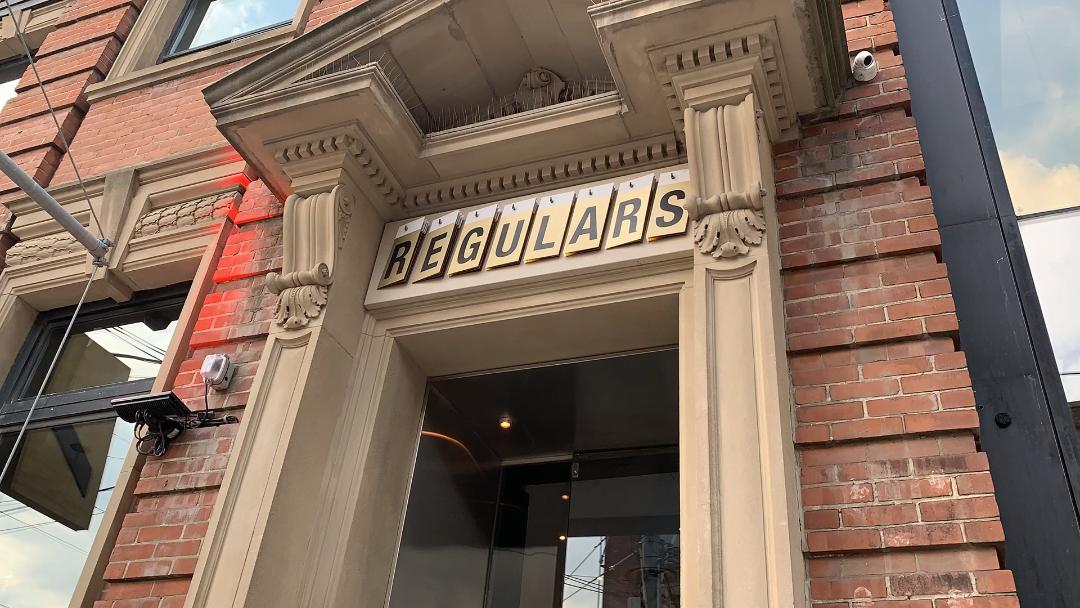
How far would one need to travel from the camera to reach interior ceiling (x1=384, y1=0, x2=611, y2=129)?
4672 millimetres

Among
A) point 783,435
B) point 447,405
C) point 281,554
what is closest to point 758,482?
point 783,435

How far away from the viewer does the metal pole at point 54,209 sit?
462 cm

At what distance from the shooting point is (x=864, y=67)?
409cm

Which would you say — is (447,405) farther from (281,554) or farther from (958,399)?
(958,399)

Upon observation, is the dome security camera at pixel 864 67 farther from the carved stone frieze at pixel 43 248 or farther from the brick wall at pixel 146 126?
the carved stone frieze at pixel 43 248

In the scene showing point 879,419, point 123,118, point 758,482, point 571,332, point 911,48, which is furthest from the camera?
point 123,118

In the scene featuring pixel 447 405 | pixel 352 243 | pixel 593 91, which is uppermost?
pixel 593 91

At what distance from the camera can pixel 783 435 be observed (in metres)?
3.01

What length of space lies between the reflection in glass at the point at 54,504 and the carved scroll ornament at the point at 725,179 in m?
3.66

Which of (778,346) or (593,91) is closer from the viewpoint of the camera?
(778,346)

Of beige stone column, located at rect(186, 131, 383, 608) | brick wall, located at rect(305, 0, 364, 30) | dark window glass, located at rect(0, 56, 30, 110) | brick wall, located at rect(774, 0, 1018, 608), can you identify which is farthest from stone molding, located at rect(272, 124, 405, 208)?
dark window glass, located at rect(0, 56, 30, 110)

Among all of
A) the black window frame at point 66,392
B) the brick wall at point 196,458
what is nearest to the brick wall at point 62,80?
the black window frame at point 66,392

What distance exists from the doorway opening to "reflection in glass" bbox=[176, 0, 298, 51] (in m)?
3.96

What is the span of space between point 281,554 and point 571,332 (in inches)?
68.7
